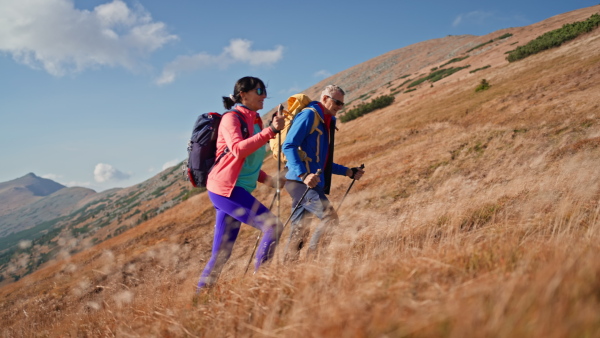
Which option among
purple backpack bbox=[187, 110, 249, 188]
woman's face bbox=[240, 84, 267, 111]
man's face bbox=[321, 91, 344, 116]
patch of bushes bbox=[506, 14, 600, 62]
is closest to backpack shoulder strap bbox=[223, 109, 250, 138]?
purple backpack bbox=[187, 110, 249, 188]

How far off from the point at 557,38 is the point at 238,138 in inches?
1259

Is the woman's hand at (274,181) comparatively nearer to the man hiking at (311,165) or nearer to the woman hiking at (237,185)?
the man hiking at (311,165)

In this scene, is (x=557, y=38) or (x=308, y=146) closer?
(x=308, y=146)

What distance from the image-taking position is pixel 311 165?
155 inches

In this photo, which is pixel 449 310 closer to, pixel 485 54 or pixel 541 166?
pixel 541 166

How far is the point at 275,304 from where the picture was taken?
1.98 metres

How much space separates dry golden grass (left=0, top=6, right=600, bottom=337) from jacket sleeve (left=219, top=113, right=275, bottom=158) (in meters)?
1.06

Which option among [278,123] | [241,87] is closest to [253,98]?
[241,87]

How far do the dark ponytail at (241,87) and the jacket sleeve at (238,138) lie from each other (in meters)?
0.36

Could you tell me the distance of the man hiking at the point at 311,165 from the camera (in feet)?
12.1

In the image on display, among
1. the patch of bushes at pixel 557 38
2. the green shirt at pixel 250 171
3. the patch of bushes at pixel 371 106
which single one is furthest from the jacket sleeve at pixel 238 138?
the patch of bushes at pixel 371 106

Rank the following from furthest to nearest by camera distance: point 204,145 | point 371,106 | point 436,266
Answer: point 371,106
point 204,145
point 436,266

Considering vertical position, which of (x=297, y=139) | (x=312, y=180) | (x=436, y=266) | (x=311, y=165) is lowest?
(x=436, y=266)

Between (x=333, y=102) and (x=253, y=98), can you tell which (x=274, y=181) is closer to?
(x=253, y=98)
